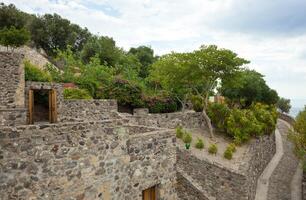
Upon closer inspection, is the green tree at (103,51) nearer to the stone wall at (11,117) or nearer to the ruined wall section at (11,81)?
the ruined wall section at (11,81)

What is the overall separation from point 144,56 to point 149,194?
34187mm

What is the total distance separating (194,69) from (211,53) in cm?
171

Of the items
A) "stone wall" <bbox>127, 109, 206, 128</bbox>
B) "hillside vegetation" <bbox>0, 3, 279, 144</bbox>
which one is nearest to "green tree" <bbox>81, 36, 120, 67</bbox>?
"hillside vegetation" <bbox>0, 3, 279, 144</bbox>

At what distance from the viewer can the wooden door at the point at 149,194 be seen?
9.61m

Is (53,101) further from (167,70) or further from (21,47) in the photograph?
(21,47)

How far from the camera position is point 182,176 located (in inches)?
566

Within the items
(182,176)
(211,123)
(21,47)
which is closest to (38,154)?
(182,176)

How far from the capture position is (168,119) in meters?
22.5

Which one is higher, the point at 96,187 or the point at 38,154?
the point at 38,154

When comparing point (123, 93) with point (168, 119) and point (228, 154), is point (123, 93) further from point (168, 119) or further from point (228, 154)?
point (228, 154)

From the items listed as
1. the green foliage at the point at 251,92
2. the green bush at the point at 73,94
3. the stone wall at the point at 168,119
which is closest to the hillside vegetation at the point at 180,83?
the green bush at the point at 73,94

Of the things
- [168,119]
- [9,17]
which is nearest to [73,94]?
[168,119]

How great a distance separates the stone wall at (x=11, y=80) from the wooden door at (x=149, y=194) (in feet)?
27.1

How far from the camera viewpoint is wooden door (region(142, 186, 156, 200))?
9611 millimetres
